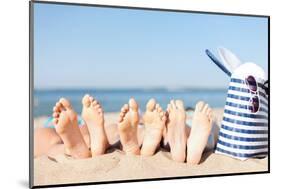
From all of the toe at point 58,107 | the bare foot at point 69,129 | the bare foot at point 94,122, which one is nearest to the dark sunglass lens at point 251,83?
the bare foot at point 94,122

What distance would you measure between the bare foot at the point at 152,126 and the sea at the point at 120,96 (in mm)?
53

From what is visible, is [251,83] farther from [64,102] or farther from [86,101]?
[64,102]

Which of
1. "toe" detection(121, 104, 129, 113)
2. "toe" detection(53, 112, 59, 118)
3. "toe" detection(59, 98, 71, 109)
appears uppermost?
"toe" detection(59, 98, 71, 109)

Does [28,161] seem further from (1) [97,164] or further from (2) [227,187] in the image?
(2) [227,187]

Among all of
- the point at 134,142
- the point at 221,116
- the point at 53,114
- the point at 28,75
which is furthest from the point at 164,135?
the point at 28,75

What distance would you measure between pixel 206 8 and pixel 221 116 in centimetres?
91

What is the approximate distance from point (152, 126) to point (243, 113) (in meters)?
0.83

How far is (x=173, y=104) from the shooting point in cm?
415

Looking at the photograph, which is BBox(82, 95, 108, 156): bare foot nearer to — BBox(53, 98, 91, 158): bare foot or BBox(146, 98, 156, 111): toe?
BBox(53, 98, 91, 158): bare foot

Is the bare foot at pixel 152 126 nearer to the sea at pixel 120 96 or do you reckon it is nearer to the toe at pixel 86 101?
the sea at pixel 120 96

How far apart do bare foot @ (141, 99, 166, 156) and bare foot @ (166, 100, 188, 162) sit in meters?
0.07

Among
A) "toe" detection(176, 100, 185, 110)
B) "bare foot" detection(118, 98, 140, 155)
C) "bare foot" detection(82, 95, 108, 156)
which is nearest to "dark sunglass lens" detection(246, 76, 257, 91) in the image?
"toe" detection(176, 100, 185, 110)

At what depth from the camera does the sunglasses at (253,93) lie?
439cm

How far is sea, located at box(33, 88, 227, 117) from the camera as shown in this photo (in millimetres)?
3764
